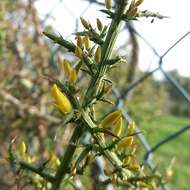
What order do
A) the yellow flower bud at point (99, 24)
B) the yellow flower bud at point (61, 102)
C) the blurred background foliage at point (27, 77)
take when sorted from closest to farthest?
the yellow flower bud at point (61, 102)
the yellow flower bud at point (99, 24)
the blurred background foliage at point (27, 77)

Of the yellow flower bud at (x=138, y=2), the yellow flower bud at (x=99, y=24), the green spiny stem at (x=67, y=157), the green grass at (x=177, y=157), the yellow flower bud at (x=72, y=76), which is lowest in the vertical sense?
the green grass at (x=177, y=157)

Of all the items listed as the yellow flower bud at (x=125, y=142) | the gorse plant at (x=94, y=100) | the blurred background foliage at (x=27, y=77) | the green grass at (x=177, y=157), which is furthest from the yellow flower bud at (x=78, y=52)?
the green grass at (x=177, y=157)

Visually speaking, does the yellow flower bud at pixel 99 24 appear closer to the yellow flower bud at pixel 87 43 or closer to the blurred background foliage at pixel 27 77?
the yellow flower bud at pixel 87 43

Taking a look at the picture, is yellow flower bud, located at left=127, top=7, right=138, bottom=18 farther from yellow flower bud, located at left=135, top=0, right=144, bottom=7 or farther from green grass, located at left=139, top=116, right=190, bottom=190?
green grass, located at left=139, top=116, right=190, bottom=190

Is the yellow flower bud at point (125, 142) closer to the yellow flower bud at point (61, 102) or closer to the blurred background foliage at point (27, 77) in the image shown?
the yellow flower bud at point (61, 102)

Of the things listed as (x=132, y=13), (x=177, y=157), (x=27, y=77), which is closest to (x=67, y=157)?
(x=132, y=13)

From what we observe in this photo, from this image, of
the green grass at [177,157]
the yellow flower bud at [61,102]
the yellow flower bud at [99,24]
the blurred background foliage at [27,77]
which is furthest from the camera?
the green grass at [177,157]

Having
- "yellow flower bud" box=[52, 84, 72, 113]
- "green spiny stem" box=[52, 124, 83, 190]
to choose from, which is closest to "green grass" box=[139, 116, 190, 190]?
"green spiny stem" box=[52, 124, 83, 190]

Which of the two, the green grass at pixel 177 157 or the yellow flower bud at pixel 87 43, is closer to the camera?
the yellow flower bud at pixel 87 43

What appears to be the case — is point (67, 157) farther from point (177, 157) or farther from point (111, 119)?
point (177, 157)

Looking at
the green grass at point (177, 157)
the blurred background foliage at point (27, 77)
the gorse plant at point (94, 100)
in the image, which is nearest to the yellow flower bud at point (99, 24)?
the gorse plant at point (94, 100)

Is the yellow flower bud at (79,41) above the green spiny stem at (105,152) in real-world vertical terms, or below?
above
